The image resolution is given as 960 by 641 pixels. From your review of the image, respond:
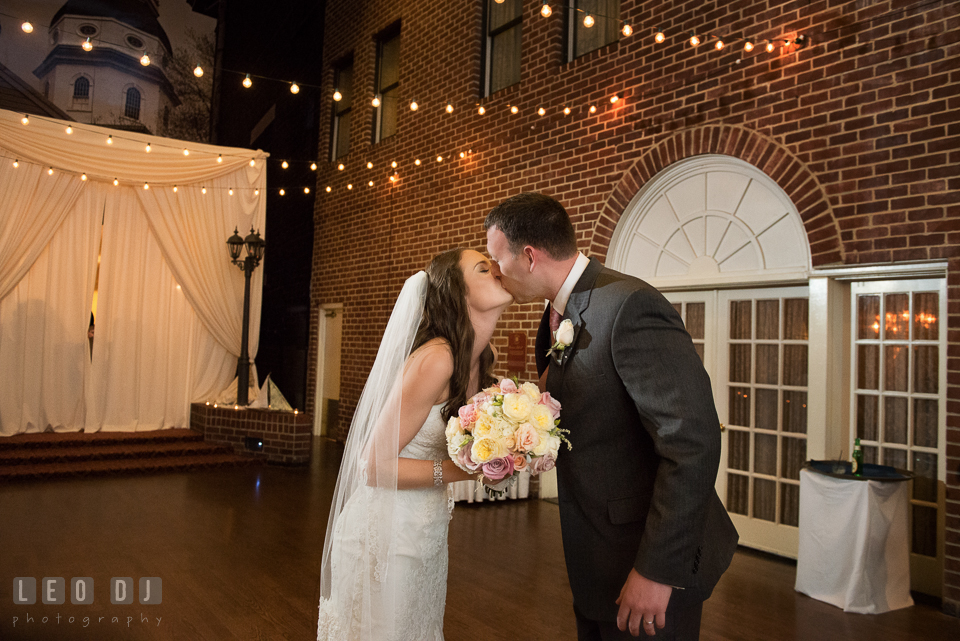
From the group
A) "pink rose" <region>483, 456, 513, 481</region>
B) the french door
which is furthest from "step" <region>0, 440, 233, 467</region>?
"pink rose" <region>483, 456, 513, 481</region>

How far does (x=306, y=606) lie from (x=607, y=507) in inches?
102

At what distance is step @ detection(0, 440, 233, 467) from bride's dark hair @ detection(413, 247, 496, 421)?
22.5 feet

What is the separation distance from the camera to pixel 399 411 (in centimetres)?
211

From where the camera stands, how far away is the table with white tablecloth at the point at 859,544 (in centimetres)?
372

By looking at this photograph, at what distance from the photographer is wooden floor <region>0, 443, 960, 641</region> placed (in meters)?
3.35

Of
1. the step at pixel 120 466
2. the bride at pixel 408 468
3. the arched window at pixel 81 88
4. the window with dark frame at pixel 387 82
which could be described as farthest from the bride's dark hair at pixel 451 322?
the arched window at pixel 81 88

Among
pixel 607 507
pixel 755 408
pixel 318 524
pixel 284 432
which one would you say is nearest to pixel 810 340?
pixel 755 408

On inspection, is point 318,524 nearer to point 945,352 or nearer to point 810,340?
point 810,340

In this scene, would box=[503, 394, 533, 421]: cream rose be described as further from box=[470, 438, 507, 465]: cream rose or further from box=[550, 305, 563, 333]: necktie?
box=[550, 305, 563, 333]: necktie

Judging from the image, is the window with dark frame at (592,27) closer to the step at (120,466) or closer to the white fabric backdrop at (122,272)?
the white fabric backdrop at (122,272)

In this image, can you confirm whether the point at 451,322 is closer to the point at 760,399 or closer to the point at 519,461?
the point at 519,461

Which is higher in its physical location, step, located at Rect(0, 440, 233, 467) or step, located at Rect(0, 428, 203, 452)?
step, located at Rect(0, 428, 203, 452)

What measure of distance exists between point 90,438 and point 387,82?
20.4 ft

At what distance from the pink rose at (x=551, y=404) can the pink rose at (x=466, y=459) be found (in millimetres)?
268
